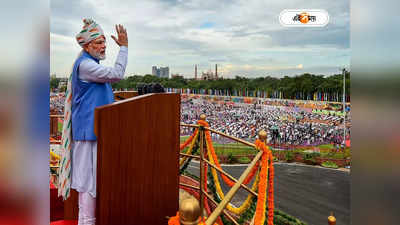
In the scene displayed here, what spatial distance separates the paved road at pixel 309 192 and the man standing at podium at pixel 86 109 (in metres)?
9.55

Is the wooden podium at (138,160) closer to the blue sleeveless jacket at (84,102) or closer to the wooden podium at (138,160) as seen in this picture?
the wooden podium at (138,160)

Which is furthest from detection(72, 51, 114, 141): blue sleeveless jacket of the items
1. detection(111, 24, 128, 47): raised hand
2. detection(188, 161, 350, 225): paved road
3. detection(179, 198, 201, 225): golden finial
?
detection(188, 161, 350, 225): paved road

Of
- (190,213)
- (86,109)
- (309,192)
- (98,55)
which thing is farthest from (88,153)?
(309,192)

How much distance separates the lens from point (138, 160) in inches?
37.6

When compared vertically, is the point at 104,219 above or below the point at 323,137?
above

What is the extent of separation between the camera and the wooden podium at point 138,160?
881mm

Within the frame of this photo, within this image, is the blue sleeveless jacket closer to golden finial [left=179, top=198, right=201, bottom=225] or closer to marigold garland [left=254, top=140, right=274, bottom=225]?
golden finial [left=179, top=198, right=201, bottom=225]

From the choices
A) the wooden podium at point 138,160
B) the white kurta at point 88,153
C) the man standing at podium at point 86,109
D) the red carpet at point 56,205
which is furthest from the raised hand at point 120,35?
the red carpet at point 56,205

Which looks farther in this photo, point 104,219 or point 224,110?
point 224,110

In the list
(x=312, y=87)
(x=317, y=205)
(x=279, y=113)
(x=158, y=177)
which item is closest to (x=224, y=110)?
(x=279, y=113)
